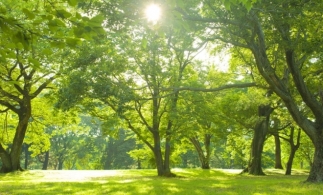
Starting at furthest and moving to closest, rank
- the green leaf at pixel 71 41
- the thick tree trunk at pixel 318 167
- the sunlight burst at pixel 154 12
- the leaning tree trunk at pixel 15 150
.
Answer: the leaning tree trunk at pixel 15 150
the thick tree trunk at pixel 318 167
the sunlight burst at pixel 154 12
the green leaf at pixel 71 41

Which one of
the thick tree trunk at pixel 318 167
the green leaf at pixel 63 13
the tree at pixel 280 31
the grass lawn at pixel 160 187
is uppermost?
the tree at pixel 280 31

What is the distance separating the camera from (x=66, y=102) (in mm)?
18031

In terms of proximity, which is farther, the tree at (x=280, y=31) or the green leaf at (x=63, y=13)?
the tree at (x=280, y=31)

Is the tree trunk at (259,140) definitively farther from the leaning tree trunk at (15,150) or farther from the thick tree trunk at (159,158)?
the leaning tree trunk at (15,150)

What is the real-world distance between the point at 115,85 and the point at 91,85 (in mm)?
1424

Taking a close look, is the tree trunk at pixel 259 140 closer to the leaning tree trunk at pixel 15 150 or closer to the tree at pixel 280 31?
the tree at pixel 280 31

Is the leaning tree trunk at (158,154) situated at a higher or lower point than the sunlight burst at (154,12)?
lower

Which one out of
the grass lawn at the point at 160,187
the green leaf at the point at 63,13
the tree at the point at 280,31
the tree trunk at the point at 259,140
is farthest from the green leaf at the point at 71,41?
the tree trunk at the point at 259,140

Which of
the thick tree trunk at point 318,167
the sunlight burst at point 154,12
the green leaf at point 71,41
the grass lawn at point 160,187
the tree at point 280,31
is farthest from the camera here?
the thick tree trunk at point 318,167

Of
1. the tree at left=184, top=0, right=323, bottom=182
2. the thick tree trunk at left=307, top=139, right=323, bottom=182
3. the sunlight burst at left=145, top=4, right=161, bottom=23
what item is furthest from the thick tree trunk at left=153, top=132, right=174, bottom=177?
the sunlight burst at left=145, top=4, right=161, bottom=23

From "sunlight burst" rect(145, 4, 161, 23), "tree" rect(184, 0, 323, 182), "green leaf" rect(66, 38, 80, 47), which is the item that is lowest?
"green leaf" rect(66, 38, 80, 47)

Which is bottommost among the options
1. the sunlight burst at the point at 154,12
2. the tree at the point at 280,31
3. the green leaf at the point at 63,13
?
the green leaf at the point at 63,13

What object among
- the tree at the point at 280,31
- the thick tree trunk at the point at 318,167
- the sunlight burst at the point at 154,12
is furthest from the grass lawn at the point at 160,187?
the sunlight burst at the point at 154,12

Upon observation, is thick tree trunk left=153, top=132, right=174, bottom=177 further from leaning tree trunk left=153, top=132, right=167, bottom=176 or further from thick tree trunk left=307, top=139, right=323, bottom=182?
thick tree trunk left=307, top=139, right=323, bottom=182
